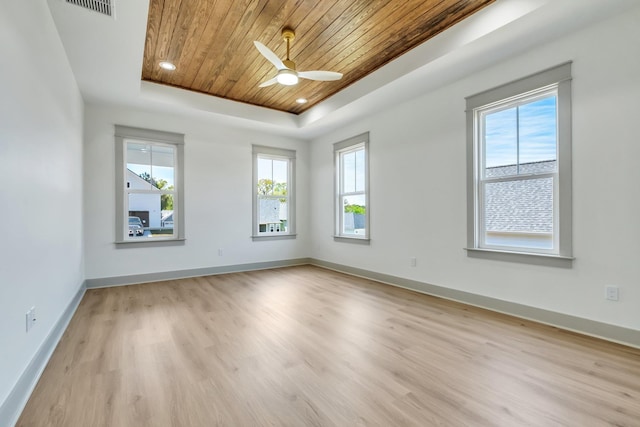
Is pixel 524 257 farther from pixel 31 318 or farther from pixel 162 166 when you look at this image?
pixel 162 166

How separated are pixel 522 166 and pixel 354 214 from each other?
9.09ft

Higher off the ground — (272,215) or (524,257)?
(272,215)

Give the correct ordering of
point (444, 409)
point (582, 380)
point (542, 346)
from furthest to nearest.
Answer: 1. point (542, 346)
2. point (582, 380)
3. point (444, 409)

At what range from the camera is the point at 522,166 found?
3.11m

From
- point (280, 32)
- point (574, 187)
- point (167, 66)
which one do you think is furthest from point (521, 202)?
point (167, 66)

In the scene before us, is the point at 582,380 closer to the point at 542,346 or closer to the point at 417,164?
the point at 542,346

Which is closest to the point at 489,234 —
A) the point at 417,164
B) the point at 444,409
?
the point at 417,164

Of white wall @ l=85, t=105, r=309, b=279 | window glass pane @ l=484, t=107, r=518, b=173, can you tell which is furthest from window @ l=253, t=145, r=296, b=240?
window glass pane @ l=484, t=107, r=518, b=173

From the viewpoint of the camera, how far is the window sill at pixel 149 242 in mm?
A: 4528

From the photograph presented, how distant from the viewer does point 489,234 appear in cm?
339

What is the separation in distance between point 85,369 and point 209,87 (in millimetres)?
3807

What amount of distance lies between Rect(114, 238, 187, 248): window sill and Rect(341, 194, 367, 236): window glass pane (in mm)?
2863

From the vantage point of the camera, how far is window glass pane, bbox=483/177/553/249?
9.65 ft

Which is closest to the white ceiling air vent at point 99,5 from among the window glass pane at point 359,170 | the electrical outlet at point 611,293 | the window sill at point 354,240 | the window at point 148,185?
the window at point 148,185
